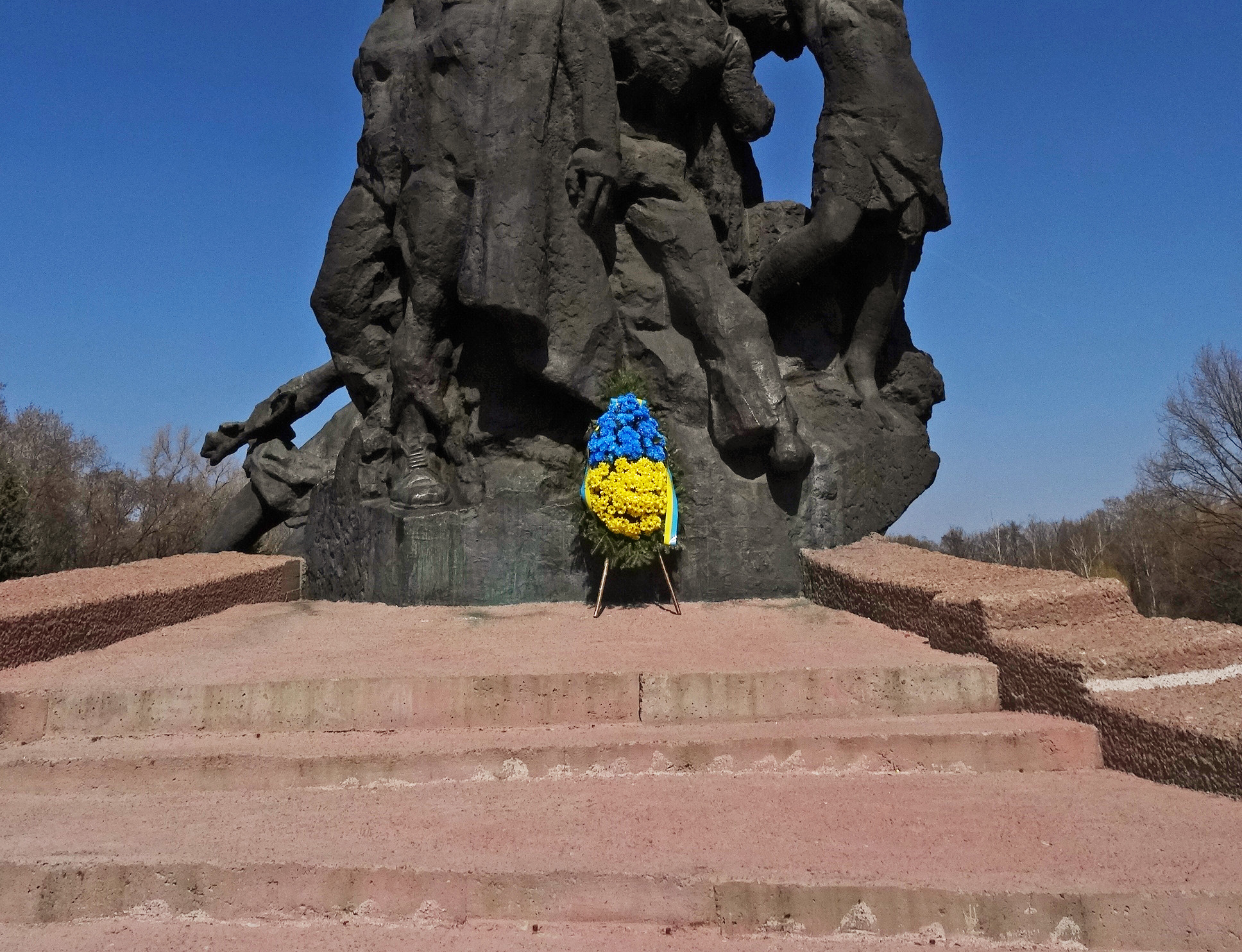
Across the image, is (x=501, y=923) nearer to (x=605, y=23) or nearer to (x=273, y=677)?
(x=273, y=677)

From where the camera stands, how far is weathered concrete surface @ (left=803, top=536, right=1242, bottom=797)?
10.9 feet

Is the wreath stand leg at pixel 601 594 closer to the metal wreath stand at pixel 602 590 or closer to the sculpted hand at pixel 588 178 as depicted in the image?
the metal wreath stand at pixel 602 590

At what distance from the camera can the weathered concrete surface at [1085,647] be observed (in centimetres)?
333

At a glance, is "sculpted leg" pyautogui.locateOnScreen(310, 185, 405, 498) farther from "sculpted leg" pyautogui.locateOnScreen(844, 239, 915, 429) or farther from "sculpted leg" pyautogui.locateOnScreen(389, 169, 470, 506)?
"sculpted leg" pyautogui.locateOnScreen(844, 239, 915, 429)

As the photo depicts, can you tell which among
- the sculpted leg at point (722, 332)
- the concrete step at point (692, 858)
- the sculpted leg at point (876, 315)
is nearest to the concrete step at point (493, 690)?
the concrete step at point (692, 858)

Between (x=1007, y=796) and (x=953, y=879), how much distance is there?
2.59 feet

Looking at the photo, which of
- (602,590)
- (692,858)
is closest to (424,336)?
(602,590)

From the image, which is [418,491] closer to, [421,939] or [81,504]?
[421,939]

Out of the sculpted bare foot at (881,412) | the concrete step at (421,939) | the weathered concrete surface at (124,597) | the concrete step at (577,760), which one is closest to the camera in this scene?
the concrete step at (421,939)

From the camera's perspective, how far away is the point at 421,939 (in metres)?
2.56

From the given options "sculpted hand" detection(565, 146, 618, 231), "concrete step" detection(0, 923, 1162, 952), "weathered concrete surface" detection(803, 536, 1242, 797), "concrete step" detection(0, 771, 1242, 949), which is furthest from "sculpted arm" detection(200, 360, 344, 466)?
"concrete step" detection(0, 923, 1162, 952)

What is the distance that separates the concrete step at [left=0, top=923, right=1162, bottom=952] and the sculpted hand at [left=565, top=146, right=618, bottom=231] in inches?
175

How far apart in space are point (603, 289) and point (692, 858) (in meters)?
4.13

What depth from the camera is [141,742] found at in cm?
397
